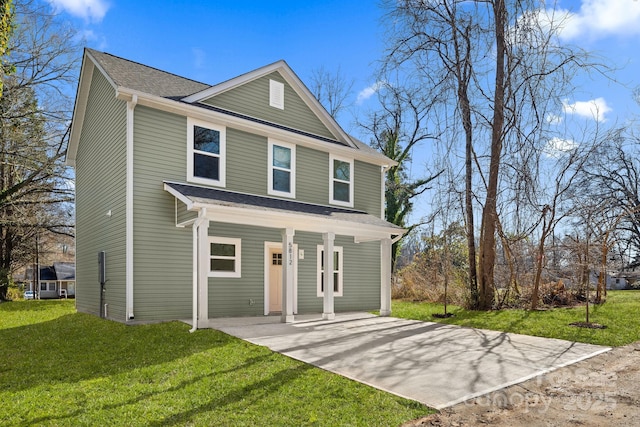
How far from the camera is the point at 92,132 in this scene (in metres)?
12.8

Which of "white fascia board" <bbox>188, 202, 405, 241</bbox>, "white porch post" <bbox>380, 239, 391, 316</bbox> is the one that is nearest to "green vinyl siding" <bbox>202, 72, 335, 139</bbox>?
"white fascia board" <bbox>188, 202, 405, 241</bbox>

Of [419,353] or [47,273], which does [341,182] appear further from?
[47,273]

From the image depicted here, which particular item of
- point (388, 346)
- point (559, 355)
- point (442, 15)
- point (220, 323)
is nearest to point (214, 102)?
point (220, 323)

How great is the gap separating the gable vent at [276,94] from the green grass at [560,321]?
694cm

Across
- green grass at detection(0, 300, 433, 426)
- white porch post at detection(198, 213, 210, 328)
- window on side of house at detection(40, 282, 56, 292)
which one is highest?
white porch post at detection(198, 213, 210, 328)

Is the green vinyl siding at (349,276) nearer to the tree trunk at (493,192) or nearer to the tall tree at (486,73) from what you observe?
the tall tree at (486,73)

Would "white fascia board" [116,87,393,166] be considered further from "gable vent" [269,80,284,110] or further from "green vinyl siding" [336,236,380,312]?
"green vinyl siding" [336,236,380,312]

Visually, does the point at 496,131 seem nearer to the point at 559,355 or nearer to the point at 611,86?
the point at 611,86

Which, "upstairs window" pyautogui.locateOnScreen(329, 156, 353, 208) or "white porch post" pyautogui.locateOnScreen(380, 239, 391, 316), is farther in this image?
"upstairs window" pyautogui.locateOnScreen(329, 156, 353, 208)

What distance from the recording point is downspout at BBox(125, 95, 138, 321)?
9289 mm

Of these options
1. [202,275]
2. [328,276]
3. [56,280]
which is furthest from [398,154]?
[56,280]

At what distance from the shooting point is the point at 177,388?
4941 mm

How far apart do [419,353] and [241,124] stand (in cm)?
716

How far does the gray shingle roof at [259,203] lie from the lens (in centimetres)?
935
